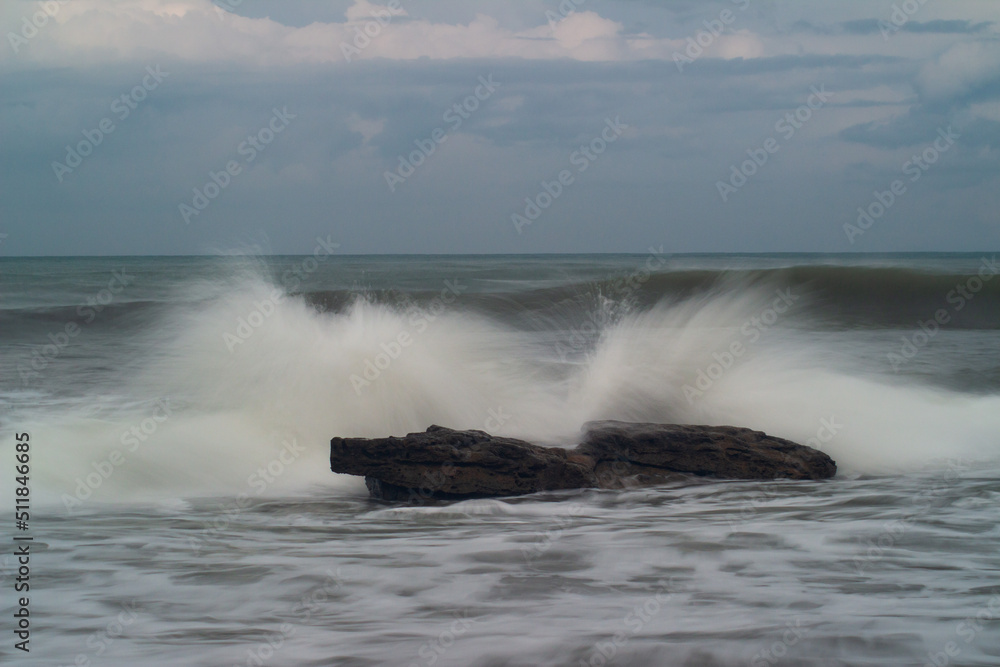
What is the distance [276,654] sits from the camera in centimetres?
358

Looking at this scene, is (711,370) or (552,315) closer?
(711,370)

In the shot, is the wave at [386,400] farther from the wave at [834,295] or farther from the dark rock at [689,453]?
the wave at [834,295]

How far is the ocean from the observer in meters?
3.76

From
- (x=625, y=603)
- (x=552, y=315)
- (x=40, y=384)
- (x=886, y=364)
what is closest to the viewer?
(x=625, y=603)

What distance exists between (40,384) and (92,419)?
2899mm

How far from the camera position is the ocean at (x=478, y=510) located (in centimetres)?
376

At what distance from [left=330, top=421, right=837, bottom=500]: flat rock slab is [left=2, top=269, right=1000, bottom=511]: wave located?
25.7 inches

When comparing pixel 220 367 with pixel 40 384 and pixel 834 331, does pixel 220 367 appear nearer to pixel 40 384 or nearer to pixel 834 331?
pixel 40 384

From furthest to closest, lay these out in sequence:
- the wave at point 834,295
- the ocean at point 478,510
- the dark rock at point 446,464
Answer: the wave at point 834,295, the dark rock at point 446,464, the ocean at point 478,510

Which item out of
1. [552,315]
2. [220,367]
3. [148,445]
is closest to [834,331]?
[552,315]

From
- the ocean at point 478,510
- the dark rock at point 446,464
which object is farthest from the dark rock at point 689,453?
the dark rock at point 446,464

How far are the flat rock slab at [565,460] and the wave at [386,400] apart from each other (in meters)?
0.65

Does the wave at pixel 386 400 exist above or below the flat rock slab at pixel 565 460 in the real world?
above

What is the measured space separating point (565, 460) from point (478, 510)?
34.2 inches
